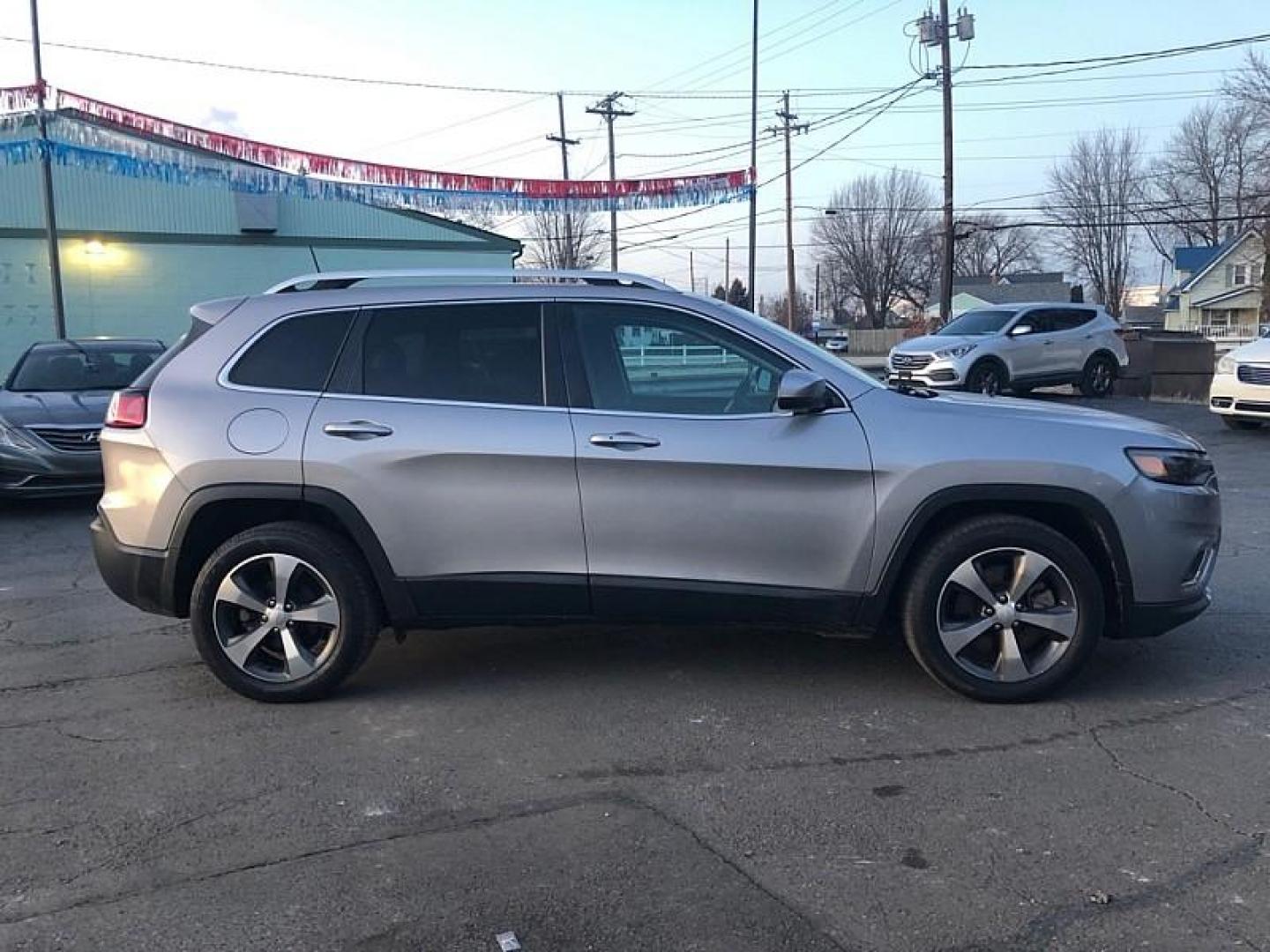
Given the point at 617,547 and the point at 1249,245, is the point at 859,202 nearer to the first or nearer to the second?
the point at 1249,245

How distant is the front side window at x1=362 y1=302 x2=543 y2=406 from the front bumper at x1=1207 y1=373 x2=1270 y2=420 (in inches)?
504

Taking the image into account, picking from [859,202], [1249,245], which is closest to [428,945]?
[1249,245]

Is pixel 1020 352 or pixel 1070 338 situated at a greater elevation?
pixel 1070 338

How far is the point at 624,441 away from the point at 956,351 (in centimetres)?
1474

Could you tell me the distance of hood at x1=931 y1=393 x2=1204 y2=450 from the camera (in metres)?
4.44

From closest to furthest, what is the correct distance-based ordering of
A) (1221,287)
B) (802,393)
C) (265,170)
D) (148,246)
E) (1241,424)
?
(802,393) < (1241,424) < (265,170) < (148,246) < (1221,287)

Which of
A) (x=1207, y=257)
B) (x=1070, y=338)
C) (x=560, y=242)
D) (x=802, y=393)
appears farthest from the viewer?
(x=1207, y=257)

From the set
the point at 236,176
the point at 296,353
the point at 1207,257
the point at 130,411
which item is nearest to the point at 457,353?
the point at 296,353

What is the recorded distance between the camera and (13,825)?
3514 millimetres

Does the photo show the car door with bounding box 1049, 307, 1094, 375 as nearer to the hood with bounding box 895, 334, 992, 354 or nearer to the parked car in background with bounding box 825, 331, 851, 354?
the hood with bounding box 895, 334, 992, 354

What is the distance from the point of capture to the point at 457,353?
15.0ft

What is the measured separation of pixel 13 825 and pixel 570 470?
2.26 metres

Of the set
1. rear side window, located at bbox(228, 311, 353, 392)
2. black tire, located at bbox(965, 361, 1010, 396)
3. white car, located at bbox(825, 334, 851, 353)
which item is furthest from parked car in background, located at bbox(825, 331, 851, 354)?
rear side window, located at bbox(228, 311, 353, 392)

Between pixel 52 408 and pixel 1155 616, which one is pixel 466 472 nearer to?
pixel 1155 616
